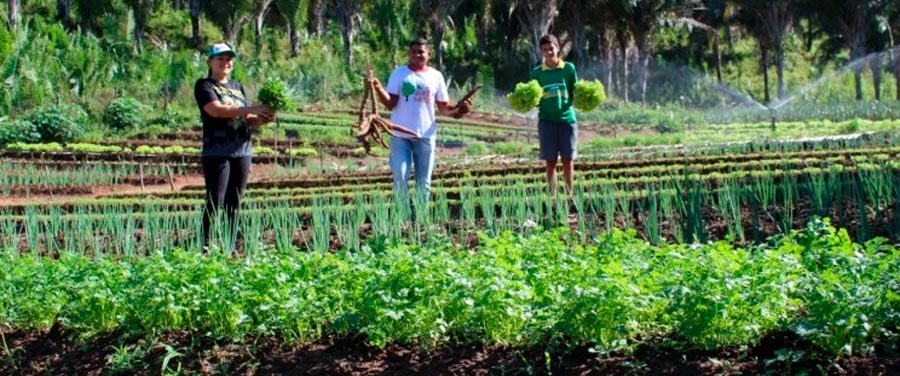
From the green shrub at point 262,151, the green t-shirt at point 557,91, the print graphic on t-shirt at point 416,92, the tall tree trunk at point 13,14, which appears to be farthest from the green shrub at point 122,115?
the print graphic on t-shirt at point 416,92

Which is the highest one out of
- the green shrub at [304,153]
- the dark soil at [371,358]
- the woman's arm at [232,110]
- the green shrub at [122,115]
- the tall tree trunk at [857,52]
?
the tall tree trunk at [857,52]

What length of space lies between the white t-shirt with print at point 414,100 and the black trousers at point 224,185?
46.3 inches

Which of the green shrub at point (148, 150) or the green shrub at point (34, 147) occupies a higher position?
the green shrub at point (34, 147)

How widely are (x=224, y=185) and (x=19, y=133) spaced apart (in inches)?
579

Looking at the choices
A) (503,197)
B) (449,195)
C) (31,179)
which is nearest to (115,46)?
(31,179)

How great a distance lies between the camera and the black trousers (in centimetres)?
832

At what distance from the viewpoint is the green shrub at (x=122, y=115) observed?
24.1 m

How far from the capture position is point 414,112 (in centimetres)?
902

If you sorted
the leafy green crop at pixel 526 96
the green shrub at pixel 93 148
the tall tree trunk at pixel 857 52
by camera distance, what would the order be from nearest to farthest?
the leafy green crop at pixel 526 96 < the green shrub at pixel 93 148 < the tall tree trunk at pixel 857 52

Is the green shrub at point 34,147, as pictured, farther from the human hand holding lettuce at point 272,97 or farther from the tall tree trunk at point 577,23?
the tall tree trunk at point 577,23

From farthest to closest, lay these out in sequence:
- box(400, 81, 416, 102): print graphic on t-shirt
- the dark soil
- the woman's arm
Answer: box(400, 81, 416, 102): print graphic on t-shirt
the woman's arm
the dark soil

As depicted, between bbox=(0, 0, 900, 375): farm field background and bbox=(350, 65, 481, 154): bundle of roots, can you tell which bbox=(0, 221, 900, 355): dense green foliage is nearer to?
bbox=(0, 0, 900, 375): farm field background

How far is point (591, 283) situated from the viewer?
4.59 m

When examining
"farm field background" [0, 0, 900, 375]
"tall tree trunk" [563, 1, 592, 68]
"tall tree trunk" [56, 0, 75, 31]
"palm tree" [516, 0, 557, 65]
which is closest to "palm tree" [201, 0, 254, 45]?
"tall tree trunk" [56, 0, 75, 31]
